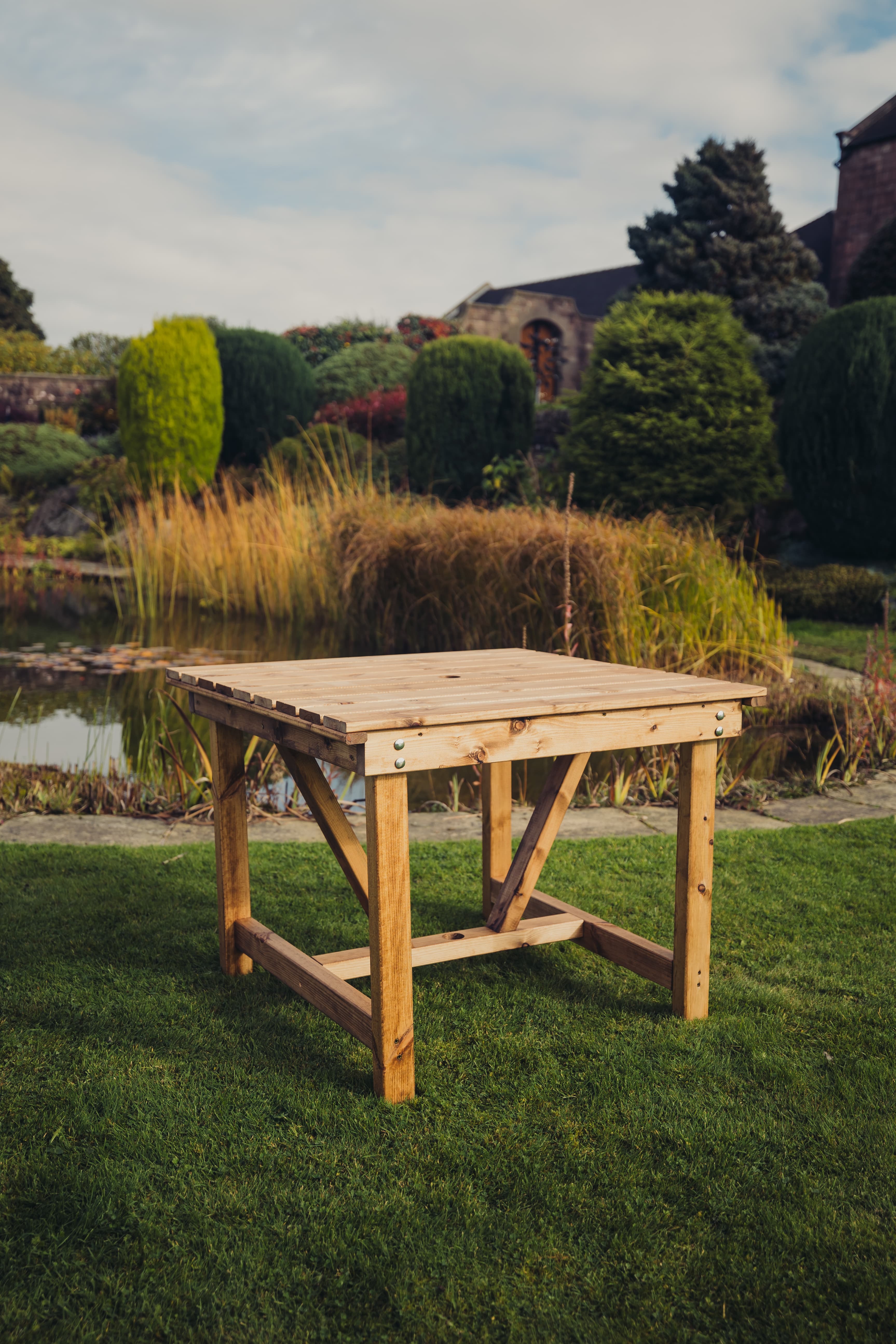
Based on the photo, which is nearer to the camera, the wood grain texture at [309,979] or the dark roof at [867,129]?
the wood grain texture at [309,979]

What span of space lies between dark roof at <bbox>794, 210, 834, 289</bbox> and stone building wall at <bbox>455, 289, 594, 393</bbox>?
4.67 m

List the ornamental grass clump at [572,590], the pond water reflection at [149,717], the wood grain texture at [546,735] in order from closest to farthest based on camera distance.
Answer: the wood grain texture at [546,735]
the pond water reflection at [149,717]
the ornamental grass clump at [572,590]

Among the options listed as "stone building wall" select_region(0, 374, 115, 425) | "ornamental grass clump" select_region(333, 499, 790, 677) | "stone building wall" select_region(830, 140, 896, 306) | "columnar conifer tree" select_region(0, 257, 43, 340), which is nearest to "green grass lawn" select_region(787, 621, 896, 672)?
"ornamental grass clump" select_region(333, 499, 790, 677)

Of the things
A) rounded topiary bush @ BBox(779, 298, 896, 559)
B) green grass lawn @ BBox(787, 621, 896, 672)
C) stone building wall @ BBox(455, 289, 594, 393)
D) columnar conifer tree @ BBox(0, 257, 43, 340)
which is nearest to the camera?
green grass lawn @ BBox(787, 621, 896, 672)

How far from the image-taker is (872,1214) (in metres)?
1.54

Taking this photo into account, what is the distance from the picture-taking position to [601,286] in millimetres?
26656

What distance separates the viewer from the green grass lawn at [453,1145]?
1.37m

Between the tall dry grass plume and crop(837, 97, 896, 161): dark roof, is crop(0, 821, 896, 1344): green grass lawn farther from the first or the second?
crop(837, 97, 896, 161): dark roof

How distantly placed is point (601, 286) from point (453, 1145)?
2755cm

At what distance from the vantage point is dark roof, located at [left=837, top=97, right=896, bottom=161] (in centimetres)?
1873

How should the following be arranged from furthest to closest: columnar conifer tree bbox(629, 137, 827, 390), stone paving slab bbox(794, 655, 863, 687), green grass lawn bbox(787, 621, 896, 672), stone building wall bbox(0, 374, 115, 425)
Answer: stone building wall bbox(0, 374, 115, 425) → columnar conifer tree bbox(629, 137, 827, 390) → green grass lawn bbox(787, 621, 896, 672) → stone paving slab bbox(794, 655, 863, 687)

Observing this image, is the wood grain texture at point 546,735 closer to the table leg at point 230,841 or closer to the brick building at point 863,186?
the table leg at point 230,841

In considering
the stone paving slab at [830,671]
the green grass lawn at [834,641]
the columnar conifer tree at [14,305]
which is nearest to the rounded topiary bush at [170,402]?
the green grass lawn at [834,641]

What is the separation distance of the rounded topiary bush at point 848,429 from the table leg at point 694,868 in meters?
8.88
